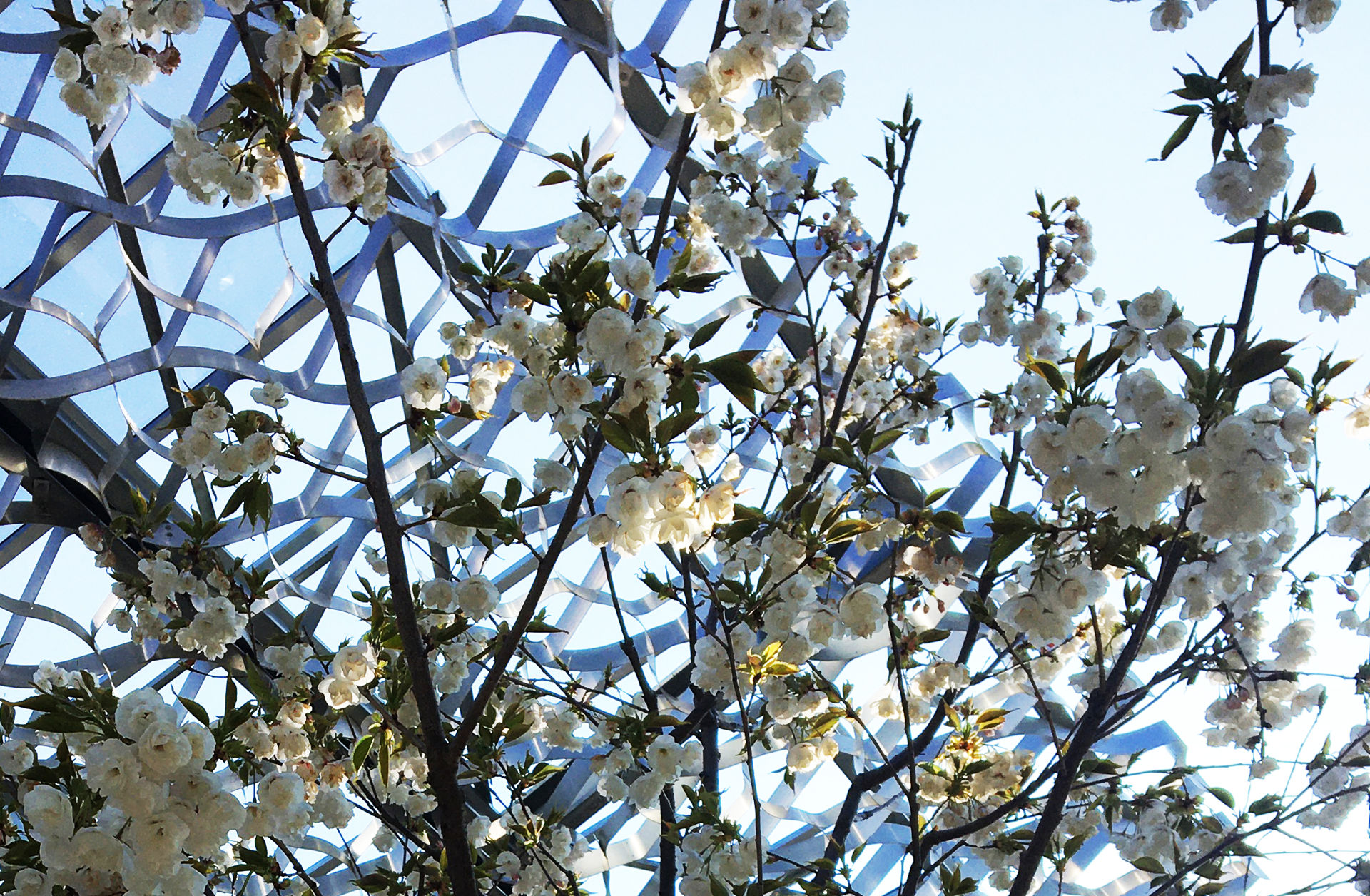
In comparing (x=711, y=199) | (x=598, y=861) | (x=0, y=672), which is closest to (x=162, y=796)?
(x=711, y=199)

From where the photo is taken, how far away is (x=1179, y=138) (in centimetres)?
181

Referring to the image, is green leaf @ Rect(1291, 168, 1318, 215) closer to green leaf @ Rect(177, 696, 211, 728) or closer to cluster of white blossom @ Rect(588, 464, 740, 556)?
cluster of white blossom @ Rect(588, 464, 740, 556)

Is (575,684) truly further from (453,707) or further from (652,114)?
(453,707)

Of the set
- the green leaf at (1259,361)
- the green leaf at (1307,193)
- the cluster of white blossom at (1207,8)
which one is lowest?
the green leaf at (1259,361)

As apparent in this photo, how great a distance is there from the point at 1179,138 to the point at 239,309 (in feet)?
21.1

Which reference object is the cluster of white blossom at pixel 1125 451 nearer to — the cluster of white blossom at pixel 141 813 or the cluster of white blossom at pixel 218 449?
the cluster of white blossom at pixel 141 813

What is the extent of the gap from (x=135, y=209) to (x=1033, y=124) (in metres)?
4.87

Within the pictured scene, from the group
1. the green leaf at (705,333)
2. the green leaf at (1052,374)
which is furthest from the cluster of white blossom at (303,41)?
the green leaf at (1052,374)

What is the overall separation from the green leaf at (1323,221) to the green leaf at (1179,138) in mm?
224

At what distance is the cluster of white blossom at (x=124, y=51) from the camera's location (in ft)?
7.22

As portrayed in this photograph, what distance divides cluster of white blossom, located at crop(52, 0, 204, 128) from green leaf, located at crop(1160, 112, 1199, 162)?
1.83 metres

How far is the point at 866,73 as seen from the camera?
3.90m

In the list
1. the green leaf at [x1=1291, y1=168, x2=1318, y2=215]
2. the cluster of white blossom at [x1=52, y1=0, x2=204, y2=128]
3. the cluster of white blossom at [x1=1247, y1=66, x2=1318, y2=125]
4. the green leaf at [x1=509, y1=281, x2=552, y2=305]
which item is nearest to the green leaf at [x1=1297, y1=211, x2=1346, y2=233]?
the green leaf at [x1=1291, y1=168, x2=1318, y2=215]

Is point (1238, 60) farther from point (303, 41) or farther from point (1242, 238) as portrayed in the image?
point (303, 41)
